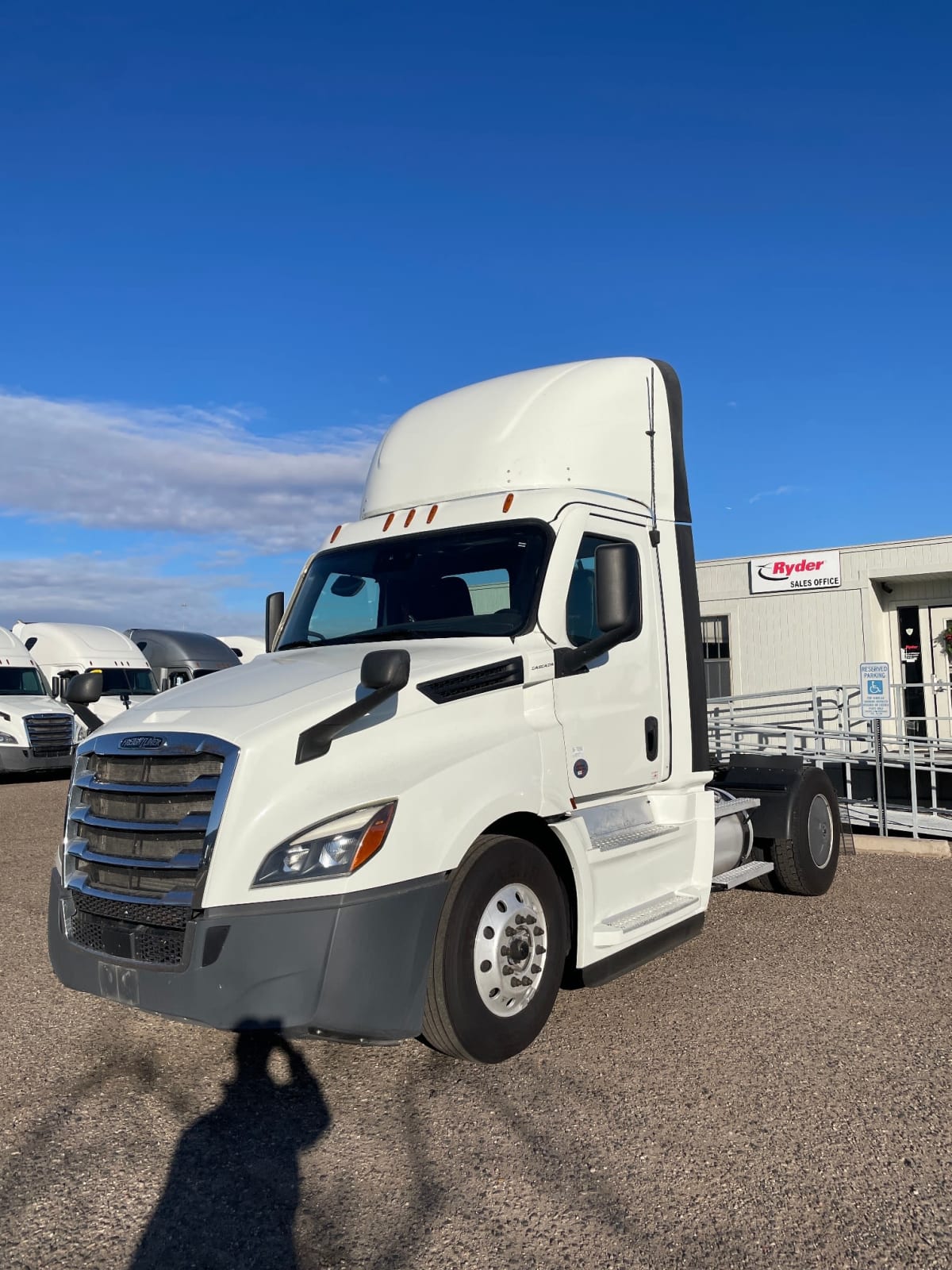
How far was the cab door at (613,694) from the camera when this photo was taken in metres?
4.91

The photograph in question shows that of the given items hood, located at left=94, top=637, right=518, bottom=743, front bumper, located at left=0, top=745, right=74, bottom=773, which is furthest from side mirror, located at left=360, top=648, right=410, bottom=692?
front bumper, located at left=0, top=745, right=74, bottom=773

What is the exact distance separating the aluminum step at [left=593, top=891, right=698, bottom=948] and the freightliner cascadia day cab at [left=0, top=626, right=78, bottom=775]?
14.8 meters

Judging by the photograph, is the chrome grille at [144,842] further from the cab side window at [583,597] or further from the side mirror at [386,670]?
the cab side window at [583,597]

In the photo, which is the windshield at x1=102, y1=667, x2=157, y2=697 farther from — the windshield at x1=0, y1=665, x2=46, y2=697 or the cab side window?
the cab side window

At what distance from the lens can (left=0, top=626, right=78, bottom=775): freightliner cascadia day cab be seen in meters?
17.4

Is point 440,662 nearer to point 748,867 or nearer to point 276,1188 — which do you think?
point 276,1188

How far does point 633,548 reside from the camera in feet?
16.1

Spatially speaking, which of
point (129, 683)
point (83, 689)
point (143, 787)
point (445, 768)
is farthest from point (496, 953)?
point (129, 683)

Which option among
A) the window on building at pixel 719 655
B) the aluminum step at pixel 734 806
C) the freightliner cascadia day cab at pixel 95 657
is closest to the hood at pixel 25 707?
the freightliner cascadia day cab at pixel 95 657

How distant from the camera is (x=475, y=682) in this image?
14.4 feet

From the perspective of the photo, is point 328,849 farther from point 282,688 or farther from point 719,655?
point 719,655

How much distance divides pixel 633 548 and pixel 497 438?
1.20 metres

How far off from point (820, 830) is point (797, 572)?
41.6 ft

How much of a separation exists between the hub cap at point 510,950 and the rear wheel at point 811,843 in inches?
140
